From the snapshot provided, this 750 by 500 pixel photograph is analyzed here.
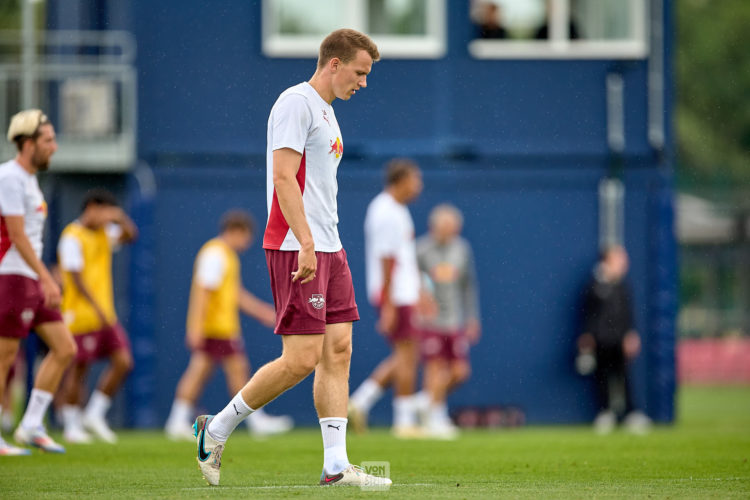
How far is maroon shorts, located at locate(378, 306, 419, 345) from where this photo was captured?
14.0 metres

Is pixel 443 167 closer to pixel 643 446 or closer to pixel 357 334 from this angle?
pixel 357 334

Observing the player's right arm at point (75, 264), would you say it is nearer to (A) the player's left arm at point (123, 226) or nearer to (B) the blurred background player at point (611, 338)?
(A) the player's left arm at point (123, 226)

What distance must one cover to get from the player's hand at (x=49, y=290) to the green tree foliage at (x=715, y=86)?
40.4 metres

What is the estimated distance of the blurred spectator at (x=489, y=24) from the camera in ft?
59.0

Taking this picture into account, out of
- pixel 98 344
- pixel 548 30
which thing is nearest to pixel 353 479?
pixel 98 344

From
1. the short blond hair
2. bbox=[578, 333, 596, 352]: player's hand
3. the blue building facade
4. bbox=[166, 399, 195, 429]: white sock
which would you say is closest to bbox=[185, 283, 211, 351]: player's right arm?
bbox=[166, 399, 195, 429]: white sock

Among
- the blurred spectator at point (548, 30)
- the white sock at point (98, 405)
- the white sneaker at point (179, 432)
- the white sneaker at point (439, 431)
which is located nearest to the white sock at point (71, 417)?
the white sock at point (98, 405)

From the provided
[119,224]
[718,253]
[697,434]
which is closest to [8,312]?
[119,224]

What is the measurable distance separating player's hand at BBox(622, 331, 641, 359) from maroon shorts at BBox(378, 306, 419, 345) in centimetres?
388

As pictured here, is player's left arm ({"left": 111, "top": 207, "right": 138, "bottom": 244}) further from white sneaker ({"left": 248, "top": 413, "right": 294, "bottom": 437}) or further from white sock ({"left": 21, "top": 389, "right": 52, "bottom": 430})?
white sock ({"left": 21, "top": 389, "right": 52, "bottom": 430})

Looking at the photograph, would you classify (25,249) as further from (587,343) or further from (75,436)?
(587,343)

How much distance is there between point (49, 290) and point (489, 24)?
375 inches

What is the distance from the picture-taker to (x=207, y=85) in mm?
17438

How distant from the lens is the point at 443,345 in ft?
49.5
